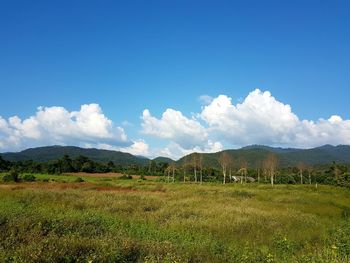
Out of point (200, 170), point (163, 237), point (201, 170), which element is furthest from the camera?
point (200, 170)

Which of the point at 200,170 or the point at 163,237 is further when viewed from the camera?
the point at 200,170

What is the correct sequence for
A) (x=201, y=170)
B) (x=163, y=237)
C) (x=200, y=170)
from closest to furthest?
(x=163, y=237) < (x=201, y=170) < (x=200, y=170)

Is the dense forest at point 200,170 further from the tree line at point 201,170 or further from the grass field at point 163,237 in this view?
the grass field at point 163,237

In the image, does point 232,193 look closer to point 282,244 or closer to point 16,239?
point 282,244

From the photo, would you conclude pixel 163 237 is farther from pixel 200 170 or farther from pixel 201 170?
pixel 200 170

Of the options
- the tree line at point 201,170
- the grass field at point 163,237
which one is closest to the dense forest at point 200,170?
the tree line at point 201,170

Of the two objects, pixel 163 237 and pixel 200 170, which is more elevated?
pixel 200 170

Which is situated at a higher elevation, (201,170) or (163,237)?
(201,170)

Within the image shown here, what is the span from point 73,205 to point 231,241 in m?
11.1

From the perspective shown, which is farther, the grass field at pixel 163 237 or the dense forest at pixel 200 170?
the dense forest at pixel 200 170

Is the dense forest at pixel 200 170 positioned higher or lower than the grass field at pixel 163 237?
higher

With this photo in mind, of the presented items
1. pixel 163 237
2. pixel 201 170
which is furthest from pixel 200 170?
pixel 163 237

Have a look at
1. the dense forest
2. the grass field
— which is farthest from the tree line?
the grass field

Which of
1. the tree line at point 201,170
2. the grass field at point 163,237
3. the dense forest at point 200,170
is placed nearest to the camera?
the grass field at point 163,237
